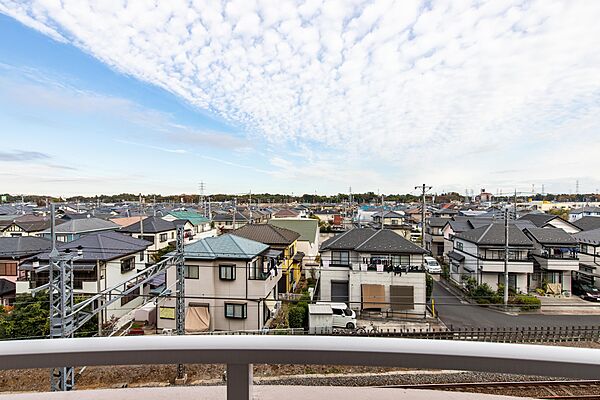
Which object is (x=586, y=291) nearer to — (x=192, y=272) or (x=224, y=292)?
(x=224, y=292)

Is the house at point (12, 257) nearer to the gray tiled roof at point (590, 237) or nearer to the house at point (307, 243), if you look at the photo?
the house at point (307, 243)

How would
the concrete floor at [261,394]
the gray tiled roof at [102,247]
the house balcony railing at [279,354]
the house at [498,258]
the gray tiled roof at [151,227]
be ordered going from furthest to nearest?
1. the gray tiled roof at [151,227]
2. the house at [498,258]
3. the gray tiled roof at [102,247]
4. the concrete floor at [261,394]
5. the house balcony railing at [279,354]

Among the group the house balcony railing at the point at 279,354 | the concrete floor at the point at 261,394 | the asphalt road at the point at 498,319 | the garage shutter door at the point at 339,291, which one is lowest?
the asphalt road at the point at 498,319

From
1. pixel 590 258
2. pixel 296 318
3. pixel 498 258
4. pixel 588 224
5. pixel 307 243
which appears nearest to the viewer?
pixel 296 318

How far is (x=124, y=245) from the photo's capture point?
10766 mm

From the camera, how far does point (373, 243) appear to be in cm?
1111

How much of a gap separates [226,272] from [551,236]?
1304cm

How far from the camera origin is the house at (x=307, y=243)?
49.1ft

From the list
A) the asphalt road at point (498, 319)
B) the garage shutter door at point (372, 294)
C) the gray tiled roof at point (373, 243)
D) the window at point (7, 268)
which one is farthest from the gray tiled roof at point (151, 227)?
the asphalt road at point (498, 319)

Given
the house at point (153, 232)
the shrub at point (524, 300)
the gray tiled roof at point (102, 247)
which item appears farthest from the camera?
the house at point (153, 232)

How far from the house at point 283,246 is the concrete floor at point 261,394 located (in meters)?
10.4

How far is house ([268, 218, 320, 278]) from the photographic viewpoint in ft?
49.1

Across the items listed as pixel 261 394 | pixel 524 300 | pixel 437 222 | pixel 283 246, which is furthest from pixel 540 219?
pixel 261 394

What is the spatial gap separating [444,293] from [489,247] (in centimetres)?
243
